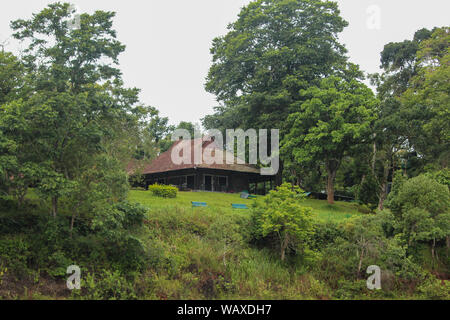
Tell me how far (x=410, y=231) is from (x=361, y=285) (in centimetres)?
432

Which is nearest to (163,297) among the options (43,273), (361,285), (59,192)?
(43,273)

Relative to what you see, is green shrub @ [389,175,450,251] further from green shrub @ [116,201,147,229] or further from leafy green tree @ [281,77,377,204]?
green shrub @ [116,201,147,229]

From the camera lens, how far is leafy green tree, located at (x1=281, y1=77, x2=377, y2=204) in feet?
85.8

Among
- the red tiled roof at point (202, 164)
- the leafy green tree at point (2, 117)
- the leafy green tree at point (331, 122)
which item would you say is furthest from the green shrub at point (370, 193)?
the leafy green tree at point (2, 117)

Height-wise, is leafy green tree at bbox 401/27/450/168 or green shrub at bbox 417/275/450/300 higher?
leafy green tree at bbox 401/27/450/168

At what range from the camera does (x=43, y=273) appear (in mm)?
14055

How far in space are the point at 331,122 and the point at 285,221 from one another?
1181 centimetres

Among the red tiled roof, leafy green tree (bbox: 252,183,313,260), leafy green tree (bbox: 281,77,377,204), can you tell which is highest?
leafy green tree (bbox: 281,77,377,204)

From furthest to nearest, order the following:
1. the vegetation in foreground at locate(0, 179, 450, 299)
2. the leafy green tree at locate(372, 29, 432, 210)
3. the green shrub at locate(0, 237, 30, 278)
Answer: the leafy green tree at locate(372, 29, 432, 210) → the vegetation in foreground at locate(0, 179, 450, 299) → the green shrub at locate(0, 237, 30, 278)

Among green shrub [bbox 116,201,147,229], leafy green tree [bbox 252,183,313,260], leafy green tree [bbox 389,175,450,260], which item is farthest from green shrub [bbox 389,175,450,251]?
green shrub [bbox 116,201,147,229]

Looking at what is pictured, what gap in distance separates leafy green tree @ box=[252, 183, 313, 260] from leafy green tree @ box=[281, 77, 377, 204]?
30.1 feet

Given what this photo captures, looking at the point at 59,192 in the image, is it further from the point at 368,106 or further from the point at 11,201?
the point at 368,106

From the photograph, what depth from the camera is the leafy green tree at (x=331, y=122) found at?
85.8ft
